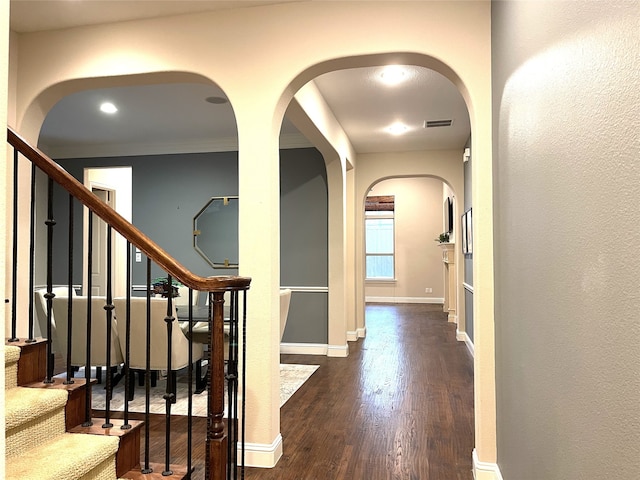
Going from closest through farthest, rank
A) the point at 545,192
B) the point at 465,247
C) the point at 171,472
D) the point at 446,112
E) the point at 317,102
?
the point at 545,192 < the point at 171,472 < the point at 317,102 < the point at 446,112 < the point at 465,247

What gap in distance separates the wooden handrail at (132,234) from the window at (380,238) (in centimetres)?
983

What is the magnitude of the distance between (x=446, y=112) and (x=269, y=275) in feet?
10.7

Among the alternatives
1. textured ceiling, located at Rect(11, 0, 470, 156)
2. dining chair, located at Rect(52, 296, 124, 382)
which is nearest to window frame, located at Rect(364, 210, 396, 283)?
textured ceiling, located at Rect(11, 0, 470, 156)

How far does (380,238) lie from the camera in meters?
11.9

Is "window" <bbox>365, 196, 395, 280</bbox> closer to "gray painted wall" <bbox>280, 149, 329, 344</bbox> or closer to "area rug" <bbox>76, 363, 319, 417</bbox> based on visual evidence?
"gray painted wall" <bbox>280, 149, 329, 344</bbox>

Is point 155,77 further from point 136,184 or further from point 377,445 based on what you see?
point 136,184

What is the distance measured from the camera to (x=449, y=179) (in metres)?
6.91

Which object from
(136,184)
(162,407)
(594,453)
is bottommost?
(162,407)

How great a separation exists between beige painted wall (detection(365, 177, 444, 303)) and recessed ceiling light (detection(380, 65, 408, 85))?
23.7ft

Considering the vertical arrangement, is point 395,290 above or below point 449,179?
below

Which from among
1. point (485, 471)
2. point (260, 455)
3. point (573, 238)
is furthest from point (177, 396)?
point (573, 238)

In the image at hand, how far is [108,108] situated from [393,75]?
300 cm

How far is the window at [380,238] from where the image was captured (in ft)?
38.4

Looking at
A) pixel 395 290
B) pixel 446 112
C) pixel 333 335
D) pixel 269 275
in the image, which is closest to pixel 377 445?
pixel 269 275
